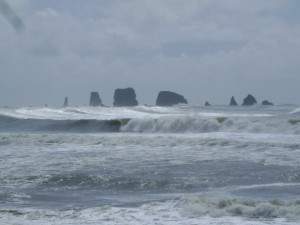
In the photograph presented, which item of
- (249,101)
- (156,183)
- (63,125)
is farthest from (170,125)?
(249,101)

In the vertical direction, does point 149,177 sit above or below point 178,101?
below

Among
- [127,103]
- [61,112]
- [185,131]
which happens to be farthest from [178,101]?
[185,131]

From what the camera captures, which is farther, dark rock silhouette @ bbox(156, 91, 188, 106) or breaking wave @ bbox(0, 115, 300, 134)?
dark rock silhouette @ bbox(156, 91, 188, 106)

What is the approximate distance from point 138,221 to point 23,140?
19.4 meters

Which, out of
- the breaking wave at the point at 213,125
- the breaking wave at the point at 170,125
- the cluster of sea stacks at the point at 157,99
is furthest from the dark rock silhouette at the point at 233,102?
the breaking wave at the point at 213,125

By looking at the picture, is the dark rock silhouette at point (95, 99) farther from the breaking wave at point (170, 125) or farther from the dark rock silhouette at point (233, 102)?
the breaking wave at point (170, 125)

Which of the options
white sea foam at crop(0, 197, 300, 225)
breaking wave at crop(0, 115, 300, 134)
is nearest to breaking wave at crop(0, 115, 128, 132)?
breaking wave at crop(0, 115, 300, 134)

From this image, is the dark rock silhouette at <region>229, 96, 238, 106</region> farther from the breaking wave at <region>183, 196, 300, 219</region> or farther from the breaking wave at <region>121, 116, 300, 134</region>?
the breaking wave at <region>183, 196, 300, 219</region>

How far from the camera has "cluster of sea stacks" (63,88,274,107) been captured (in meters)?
94.0

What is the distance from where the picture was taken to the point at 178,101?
A: 100562mm

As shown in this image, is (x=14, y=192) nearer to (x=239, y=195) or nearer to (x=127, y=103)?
(x=239, y=195)

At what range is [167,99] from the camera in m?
99.8

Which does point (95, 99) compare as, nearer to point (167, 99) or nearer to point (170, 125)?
point (167, 99)

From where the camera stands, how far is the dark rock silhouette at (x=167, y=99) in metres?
98.7
